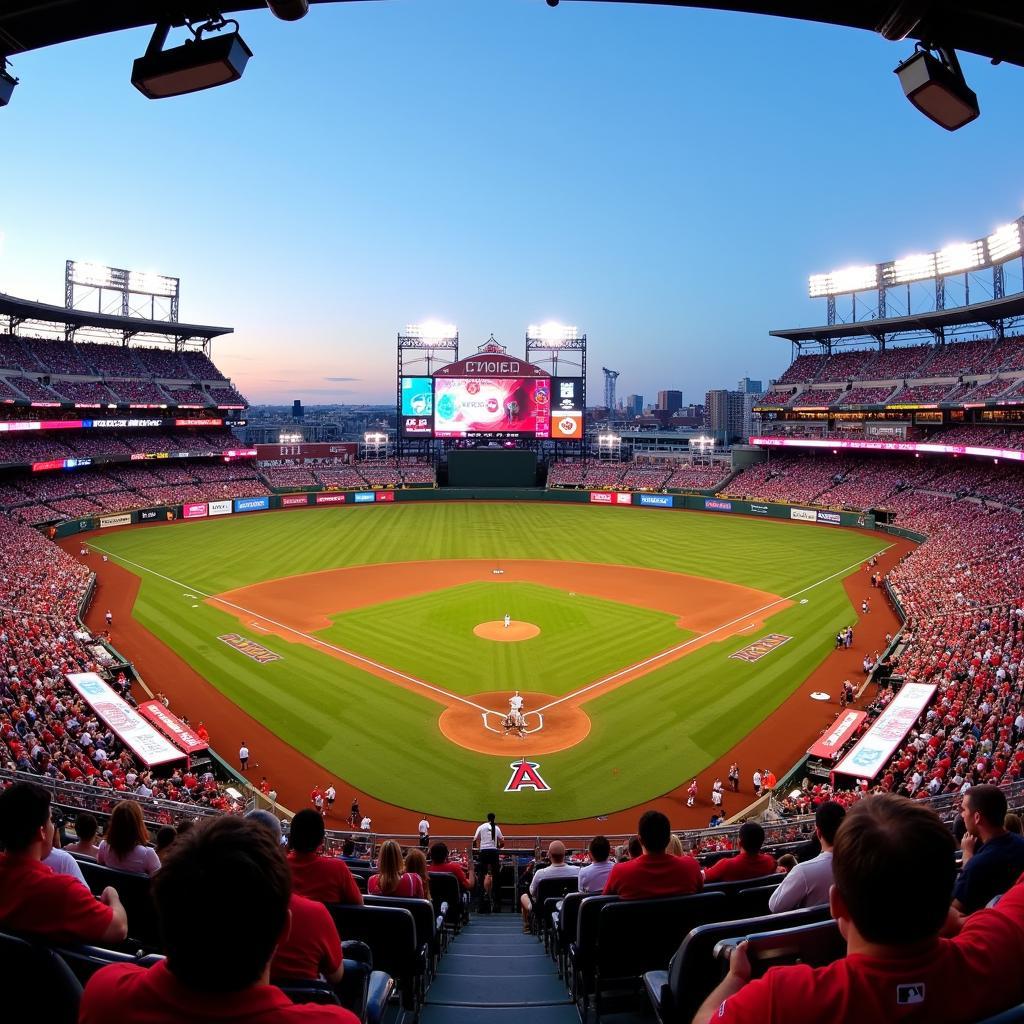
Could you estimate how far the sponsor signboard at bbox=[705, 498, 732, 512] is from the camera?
68.2 meters

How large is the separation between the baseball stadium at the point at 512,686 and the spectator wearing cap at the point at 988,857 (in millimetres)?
30

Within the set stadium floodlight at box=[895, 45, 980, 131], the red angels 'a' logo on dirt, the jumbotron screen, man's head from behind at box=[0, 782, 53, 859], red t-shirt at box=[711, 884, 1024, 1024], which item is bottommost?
the red angels 'a' logo on dirt

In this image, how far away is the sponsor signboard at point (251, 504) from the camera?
2559 inches

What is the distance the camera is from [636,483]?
76.6 m

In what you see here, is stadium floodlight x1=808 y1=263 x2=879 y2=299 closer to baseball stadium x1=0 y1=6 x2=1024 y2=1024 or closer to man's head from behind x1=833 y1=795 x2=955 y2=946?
baseball stadium x1=0 y1=6 x2=1024 y2=1024

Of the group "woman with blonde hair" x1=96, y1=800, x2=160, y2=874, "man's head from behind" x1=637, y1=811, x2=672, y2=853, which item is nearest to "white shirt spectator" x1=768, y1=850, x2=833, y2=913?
"man's head from behind" x1=637, y1=811, x2=672, y2=853

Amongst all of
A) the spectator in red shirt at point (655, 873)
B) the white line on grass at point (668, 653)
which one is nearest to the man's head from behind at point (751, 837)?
the spectator in red shirt at point (655, 873)

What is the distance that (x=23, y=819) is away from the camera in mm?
3623

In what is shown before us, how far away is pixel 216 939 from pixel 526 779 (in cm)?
1766

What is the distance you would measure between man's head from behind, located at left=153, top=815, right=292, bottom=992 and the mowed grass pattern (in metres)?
22.4

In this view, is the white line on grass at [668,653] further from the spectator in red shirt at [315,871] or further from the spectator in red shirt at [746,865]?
the spectator in red shirt at [315,871]

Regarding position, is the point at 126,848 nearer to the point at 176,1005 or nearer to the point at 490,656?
the point at 176,1005

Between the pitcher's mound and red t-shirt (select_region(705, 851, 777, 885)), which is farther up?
red t-shirt (select_region(705, 851, 777, 885))

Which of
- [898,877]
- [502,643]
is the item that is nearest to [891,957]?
[898,877]
